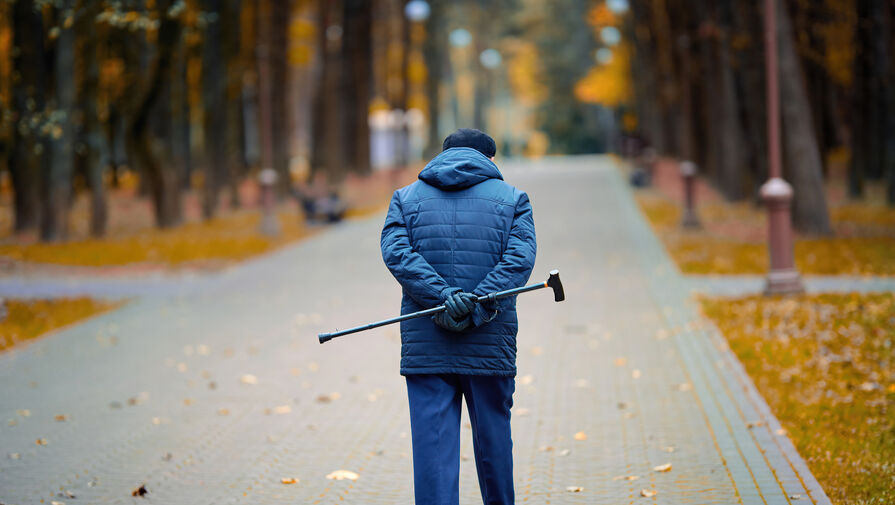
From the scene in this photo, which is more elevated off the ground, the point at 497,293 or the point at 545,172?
the point at 497,293

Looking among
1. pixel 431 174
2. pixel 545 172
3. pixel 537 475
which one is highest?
pixel 431 174

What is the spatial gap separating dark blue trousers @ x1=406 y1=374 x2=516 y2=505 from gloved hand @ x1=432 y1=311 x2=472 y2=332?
0.86 feet

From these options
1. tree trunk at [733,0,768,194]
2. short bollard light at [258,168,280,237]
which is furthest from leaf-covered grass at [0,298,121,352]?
tree trunk at [733,0,768,194]

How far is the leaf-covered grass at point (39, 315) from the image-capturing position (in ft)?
39.4

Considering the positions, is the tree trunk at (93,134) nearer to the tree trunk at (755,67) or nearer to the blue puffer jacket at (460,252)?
the tree trunk at (755,67)

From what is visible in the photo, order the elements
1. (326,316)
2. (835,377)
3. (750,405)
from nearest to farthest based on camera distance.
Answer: (750,405) → (835,377) → (326,316)

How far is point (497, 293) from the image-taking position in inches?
189

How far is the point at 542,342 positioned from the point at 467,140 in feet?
20.3

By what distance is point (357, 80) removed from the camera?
40312 mm

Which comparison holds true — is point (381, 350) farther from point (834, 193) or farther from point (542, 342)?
point (834, 193)

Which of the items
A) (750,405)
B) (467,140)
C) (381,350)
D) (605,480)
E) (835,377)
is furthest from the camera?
(381,350)

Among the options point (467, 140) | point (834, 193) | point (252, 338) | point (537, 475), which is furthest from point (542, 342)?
point (834, 193)

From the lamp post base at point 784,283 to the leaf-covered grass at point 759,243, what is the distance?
2.18m

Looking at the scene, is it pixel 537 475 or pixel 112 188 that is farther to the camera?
pixel 112 188
